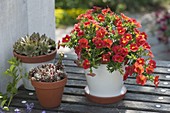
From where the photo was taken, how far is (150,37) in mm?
5750

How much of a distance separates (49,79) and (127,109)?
1.58ft

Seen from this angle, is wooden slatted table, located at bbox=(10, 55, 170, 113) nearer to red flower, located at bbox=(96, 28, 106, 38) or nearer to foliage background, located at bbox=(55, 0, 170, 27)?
red flower, located at bbox=(96, 28, 106, 38)

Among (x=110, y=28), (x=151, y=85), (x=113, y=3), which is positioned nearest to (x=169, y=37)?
(x=113, y=3)

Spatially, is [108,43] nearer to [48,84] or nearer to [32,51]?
[48,84]

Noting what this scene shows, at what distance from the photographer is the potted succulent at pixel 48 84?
2591 millimetres

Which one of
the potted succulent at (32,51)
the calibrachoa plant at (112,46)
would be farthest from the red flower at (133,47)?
the potted succulent at (32,51)

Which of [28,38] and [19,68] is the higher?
[28,38]

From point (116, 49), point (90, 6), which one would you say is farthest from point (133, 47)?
point (90, 6)

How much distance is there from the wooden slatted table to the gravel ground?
7.04 ft

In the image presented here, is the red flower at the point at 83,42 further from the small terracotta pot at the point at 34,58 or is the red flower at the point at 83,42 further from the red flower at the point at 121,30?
the small terracotta pot at the point at 34,58

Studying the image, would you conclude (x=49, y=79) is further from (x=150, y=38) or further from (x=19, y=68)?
(x=150, y=38)

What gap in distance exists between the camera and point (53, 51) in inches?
113

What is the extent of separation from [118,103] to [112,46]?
37cm

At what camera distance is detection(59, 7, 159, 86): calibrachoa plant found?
8.29ft
